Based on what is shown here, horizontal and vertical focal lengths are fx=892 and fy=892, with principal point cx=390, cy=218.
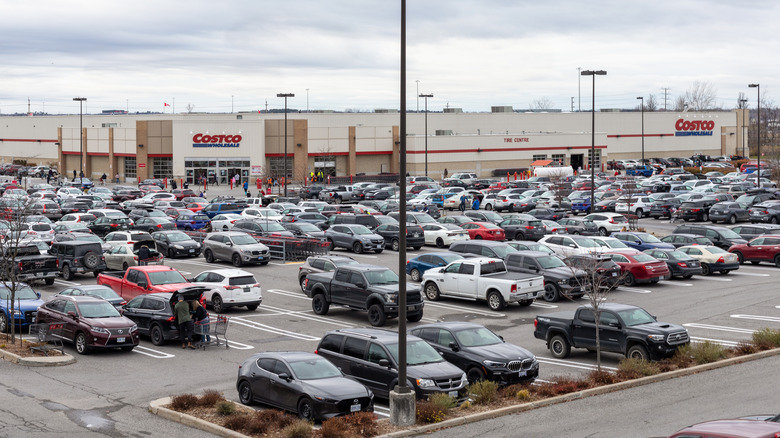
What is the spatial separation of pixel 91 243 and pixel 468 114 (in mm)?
83431

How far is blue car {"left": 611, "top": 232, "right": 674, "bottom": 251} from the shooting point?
39.9 m

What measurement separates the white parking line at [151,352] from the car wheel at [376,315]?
6.32 metres

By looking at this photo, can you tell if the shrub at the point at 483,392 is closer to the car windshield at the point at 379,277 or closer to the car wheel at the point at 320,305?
the car windshield at the point at 379,277

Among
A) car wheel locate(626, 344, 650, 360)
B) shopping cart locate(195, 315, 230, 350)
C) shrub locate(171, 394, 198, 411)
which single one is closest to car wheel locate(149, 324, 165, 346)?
shopping cart locate(195, 315, 230, 350)

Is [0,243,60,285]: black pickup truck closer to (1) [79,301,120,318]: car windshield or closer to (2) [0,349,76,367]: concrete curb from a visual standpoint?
(1) [79,301,120,318]: car windshield

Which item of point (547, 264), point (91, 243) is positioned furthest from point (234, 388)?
point (91, 243)

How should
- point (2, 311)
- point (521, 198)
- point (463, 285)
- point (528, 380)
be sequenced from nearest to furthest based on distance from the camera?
point (528, 380) < point (2, 311) < point (463, 285) < point (521, 198)

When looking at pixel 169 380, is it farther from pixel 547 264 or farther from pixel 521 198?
pixel 521 198

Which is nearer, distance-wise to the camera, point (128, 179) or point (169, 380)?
point (169, 380)

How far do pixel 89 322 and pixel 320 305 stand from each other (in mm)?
8052

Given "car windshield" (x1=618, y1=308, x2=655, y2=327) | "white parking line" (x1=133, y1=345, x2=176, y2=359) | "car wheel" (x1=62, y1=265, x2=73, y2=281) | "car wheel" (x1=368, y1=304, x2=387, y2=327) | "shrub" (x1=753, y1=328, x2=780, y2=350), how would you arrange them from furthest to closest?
1. "car wheel" (x1=62, y1=265, x2=73, y2=281)
2. "car wheel" (x1=368, y1=304, x2=387, y2=327)
3. "white parking line" (x1=133, y1=345, x2=176, y2=359)
4. "shrub" (x1=753, y1=328, x2=780, y2=350)
5. "car windshield" (x1=618, y1=308, x2=655, y2=327)

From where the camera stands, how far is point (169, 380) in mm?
20406

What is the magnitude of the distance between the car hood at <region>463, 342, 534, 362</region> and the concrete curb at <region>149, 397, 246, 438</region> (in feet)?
19.7

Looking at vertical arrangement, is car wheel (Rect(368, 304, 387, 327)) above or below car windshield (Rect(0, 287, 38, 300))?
below
